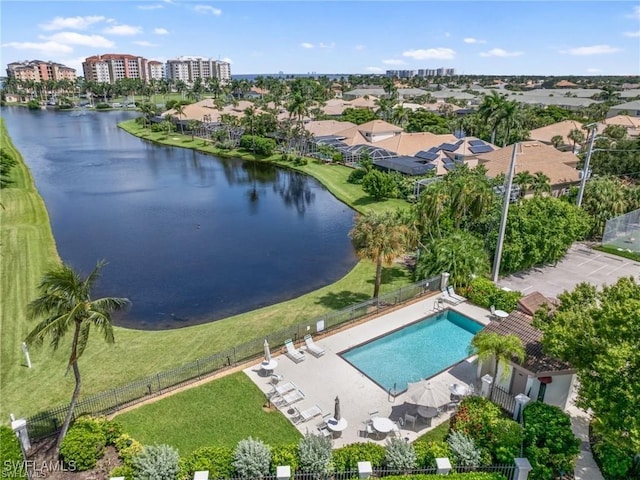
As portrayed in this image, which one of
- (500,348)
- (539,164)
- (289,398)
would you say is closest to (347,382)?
(289,398)

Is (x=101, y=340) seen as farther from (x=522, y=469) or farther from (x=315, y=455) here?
(x=522, y=469)

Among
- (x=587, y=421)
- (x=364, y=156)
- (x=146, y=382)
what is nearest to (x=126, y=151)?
(x=364, y=156)

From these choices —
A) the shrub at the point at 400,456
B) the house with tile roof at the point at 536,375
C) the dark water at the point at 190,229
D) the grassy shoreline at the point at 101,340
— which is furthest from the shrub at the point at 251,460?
the dark water at the point at 190,229

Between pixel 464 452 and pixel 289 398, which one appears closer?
pixel 464 452

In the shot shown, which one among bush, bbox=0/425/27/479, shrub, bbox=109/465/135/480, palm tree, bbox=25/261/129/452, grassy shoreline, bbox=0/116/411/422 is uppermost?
palm tree, bbox=25/261/129/452

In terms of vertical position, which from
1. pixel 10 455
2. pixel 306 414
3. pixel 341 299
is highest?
pixel 10 455

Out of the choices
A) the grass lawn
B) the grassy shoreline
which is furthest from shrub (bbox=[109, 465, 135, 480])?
the grassy shoreline

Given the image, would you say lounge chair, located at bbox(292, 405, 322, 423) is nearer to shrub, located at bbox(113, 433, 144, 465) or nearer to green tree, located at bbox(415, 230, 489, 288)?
shrub, located at bbox(113, 433, 144, 465)
